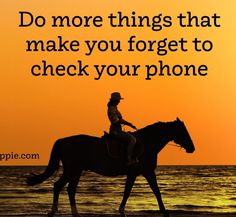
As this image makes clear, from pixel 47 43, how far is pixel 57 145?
533cm

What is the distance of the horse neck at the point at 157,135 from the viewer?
16.7 m

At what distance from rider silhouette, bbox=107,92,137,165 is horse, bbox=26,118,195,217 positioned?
0.38m

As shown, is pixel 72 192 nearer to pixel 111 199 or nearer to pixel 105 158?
pixel 105 158

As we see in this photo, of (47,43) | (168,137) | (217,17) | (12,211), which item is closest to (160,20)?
(217,17)

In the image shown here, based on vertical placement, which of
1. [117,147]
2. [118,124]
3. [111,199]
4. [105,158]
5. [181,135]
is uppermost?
[118,124]

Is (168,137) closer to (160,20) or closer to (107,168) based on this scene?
(107,168)

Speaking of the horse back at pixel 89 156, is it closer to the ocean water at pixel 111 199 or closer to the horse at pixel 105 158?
the horse at pixel 105 158

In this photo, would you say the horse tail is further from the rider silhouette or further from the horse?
the rider silhouette

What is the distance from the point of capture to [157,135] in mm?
16812

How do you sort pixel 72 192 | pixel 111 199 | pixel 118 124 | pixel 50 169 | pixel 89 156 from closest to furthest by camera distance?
pixel 118 124 → pixel 72 192 → pixel 89 156 → pixel 50 169 → pixel 111 199

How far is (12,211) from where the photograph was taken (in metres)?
20.8

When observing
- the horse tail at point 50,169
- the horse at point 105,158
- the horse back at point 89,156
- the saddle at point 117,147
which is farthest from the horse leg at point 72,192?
the saddle at point 117,147

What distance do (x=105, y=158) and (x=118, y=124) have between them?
44.8 inches

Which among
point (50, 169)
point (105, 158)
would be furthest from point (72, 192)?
point (105, 158)
